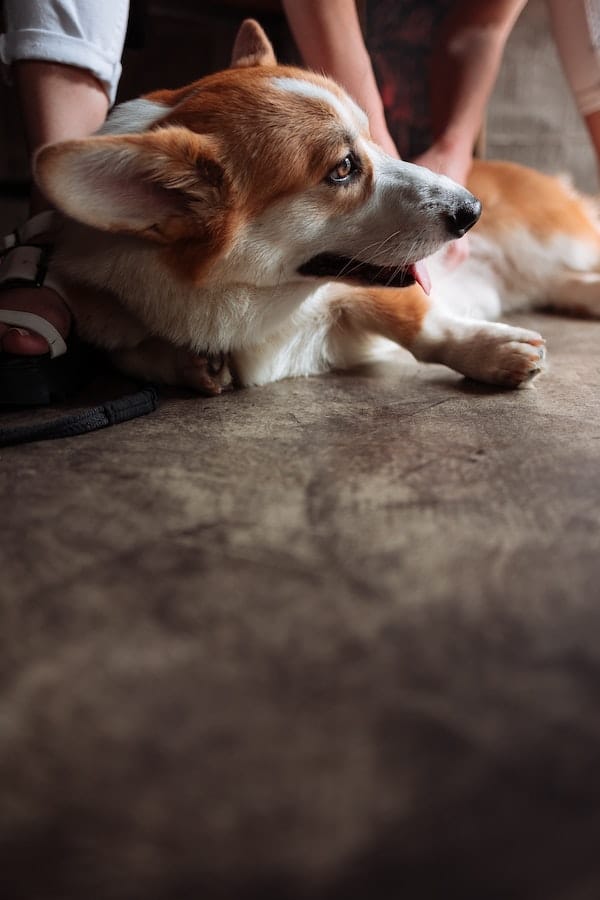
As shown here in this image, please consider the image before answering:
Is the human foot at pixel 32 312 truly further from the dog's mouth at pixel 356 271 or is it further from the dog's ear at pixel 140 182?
the dog's mouth at pixel 356 271

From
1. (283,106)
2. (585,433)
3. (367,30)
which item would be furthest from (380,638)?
(367,30)

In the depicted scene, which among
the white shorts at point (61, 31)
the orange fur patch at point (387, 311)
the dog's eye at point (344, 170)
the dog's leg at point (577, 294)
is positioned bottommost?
the dog's leg at point (577, 294)

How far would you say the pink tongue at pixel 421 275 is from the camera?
1397 mm

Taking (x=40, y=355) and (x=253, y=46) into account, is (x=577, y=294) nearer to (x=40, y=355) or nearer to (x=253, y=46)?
(x=253, y=46)

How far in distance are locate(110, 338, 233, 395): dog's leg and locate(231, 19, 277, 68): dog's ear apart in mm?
611

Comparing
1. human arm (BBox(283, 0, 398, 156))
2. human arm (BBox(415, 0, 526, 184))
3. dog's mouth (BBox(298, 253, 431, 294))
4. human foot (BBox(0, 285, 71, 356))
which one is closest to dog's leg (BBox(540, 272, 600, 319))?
human arm (BBox(415, 0, 526, 184))

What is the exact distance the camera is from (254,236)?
1228mm

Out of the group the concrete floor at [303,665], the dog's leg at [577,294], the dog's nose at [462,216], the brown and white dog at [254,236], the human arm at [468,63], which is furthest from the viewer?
the human arm at [468,63]

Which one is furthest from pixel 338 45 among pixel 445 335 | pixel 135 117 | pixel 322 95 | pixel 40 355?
pixel 40 355

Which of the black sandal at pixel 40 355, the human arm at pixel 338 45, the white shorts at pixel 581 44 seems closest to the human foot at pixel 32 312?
the black sandal at pixel 40 355

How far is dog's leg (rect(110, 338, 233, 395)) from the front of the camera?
1382 mm

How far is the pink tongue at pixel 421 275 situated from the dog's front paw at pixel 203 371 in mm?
379

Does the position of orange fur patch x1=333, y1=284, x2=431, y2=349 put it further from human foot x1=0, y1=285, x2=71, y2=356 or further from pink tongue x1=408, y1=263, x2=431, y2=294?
human foot x1=0, y1=285, x2=71, y2=356

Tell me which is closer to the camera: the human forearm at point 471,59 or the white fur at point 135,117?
the white fur at point 135,117
